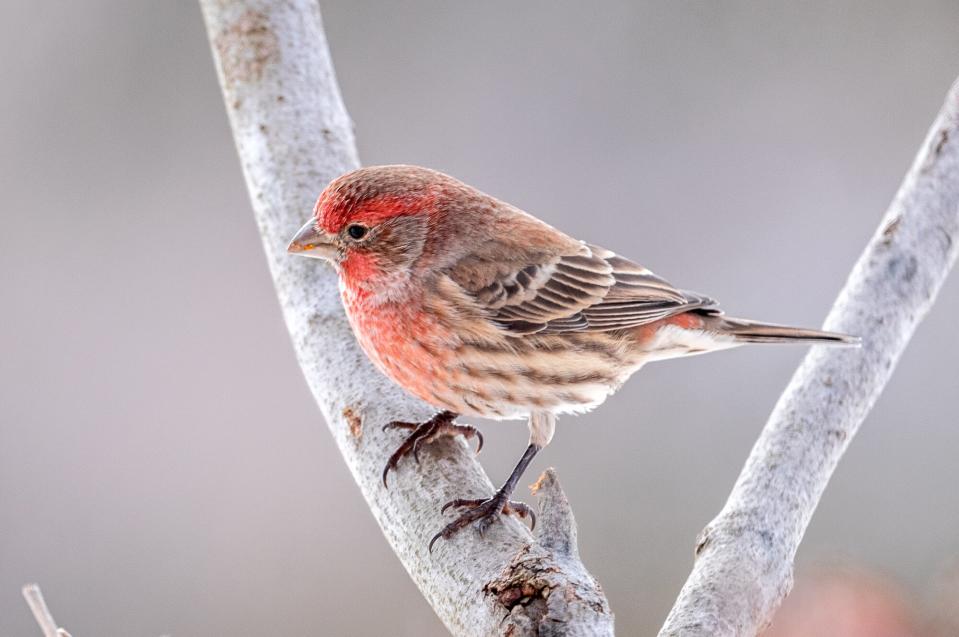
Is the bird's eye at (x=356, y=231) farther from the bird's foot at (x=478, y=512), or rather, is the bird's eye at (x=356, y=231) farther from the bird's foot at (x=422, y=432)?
the bird's foot at (x=478, y=512)

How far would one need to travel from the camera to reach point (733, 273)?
5301 mm

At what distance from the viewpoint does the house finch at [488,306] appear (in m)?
3.04

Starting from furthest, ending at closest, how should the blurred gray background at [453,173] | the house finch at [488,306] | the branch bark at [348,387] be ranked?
the blurred gray background at [453,173]
the house finch at [488,306]
the branch bark at [348,387]

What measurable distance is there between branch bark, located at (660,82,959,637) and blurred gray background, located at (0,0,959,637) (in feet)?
4.98

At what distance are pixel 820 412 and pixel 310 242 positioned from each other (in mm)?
1417

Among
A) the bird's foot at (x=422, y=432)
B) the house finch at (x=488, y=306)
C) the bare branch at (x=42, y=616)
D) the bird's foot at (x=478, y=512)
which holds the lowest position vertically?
the bare branch at (x=42, y=616)

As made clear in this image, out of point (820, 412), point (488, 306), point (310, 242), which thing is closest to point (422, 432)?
point (488, 306)

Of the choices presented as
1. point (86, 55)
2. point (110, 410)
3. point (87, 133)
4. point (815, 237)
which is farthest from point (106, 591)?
point (815, 237)

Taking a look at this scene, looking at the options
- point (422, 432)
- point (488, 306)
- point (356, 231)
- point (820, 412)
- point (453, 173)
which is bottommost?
point (422, 432)

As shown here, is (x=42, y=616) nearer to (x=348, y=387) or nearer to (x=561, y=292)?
(x=348, y=387)

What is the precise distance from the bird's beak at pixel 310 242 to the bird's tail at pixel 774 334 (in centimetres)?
120

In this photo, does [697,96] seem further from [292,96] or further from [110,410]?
[110,410]

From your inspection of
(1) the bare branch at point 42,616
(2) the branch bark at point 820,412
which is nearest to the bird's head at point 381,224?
(2) the branch bark at point 820,412

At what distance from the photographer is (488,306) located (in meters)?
3.19
